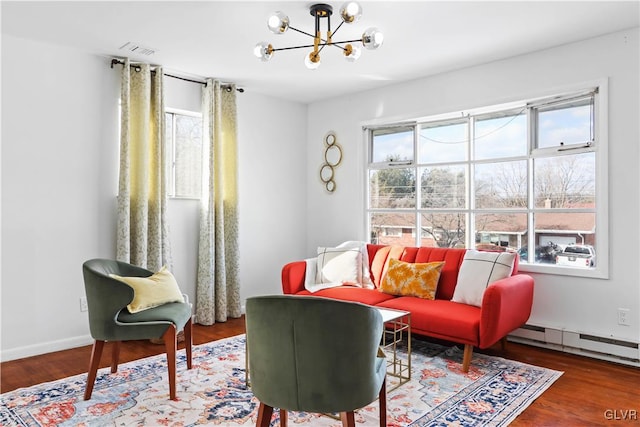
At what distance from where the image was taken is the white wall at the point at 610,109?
335cm

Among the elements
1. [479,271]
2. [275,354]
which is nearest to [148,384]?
[275,354]

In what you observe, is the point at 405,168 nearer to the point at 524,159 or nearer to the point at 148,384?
the point at 524,159

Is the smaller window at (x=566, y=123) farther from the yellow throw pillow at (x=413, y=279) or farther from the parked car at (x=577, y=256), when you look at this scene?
the yellow throw pillow at (x=413, y=279)

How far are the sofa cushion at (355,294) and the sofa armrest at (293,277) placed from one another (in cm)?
9

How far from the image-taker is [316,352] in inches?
70.3

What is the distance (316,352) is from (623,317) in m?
2.81

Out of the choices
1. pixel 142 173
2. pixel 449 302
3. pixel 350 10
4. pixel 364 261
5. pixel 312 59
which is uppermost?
pixel 350 10

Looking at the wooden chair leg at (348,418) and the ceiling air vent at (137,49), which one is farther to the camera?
the ceiling air vent at (137,49)

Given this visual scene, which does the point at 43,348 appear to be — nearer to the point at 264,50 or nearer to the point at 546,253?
the point at 264,50

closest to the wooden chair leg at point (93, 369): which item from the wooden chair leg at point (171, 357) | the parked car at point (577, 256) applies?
the wooden chair leg at point (171, 357)

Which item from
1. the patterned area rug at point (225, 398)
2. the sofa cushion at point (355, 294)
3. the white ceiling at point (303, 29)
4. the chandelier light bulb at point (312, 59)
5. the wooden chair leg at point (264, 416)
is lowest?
the patterned area rug at point (225, 398)

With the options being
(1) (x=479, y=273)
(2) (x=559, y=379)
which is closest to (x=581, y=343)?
(2) (x=559, y=379)

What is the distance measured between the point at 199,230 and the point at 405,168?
228cm

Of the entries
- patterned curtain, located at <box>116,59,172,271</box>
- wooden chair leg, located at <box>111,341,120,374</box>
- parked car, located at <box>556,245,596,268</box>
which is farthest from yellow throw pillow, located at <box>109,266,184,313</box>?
parked car, located at <box>556,245,596,268</box>
